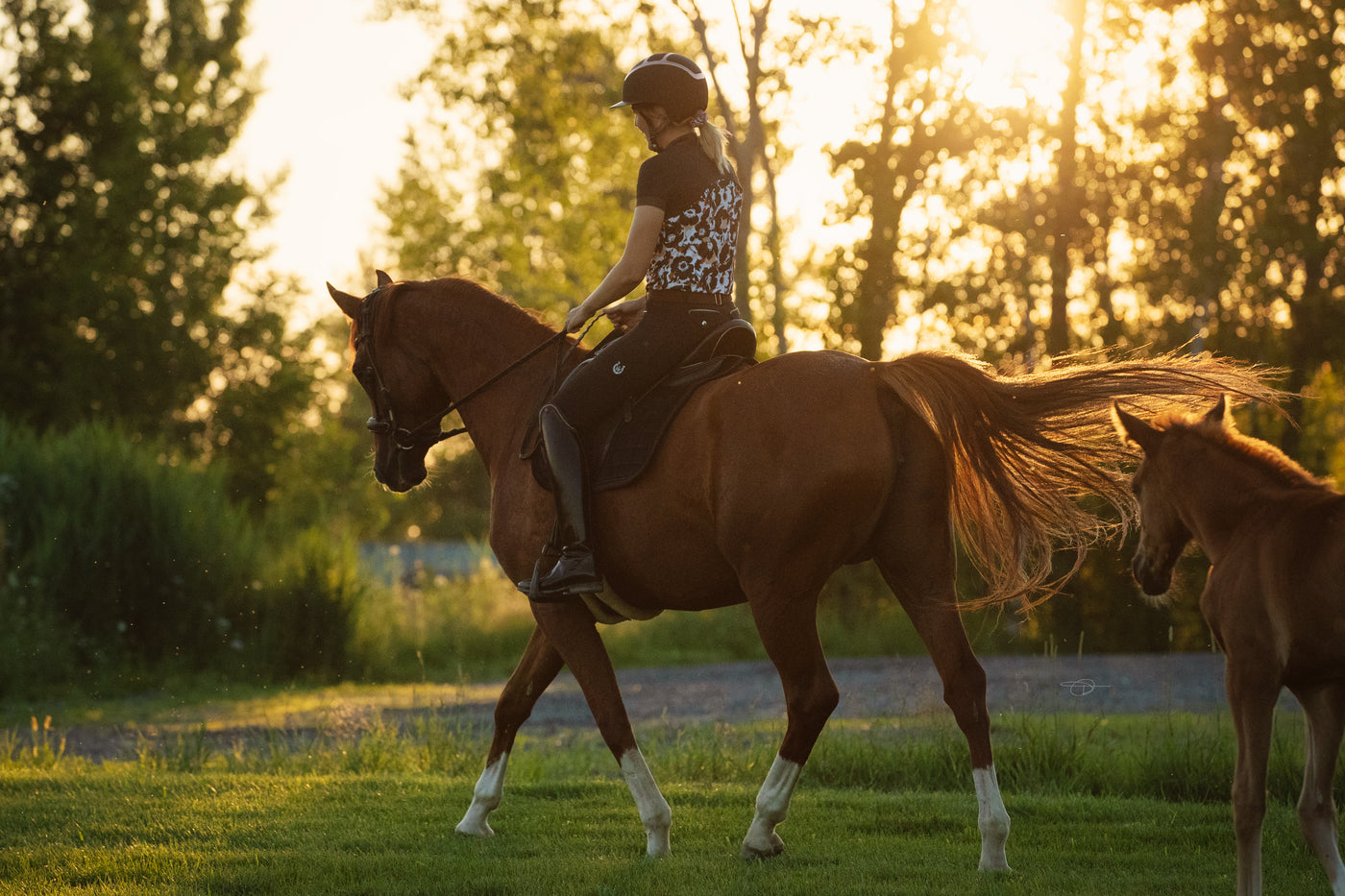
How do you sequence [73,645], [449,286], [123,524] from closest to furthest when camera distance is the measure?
[449,286]
[73,645]
[123,524]

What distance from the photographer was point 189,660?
1677 centimetres

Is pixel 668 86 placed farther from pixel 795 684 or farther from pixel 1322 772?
pixel 1322 772

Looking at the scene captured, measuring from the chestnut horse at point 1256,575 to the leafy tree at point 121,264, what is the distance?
984 inches

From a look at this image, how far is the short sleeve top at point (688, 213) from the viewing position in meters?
5.87

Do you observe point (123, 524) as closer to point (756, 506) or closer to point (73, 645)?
point (73, 645)

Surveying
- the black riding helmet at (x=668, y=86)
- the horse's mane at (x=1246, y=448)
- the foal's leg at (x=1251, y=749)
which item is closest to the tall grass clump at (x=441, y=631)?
the black riding helmet at (x=668, y=86)

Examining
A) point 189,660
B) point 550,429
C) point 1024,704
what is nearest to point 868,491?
point 550,429

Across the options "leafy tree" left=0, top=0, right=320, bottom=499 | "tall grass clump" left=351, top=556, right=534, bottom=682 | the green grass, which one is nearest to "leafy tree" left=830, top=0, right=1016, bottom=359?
"tall grass clump" left=351, top=556, right=534, bottom=682

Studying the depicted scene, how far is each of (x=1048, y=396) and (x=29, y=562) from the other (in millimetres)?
14512

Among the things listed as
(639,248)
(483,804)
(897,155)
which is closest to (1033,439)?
(639,248)

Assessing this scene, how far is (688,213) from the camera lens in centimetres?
592

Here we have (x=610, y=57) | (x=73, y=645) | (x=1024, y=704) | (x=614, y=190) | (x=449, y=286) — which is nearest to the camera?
(x=449, y=286)

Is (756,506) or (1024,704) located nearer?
(756,506)

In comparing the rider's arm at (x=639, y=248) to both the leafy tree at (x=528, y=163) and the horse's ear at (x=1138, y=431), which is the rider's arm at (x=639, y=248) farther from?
the leafy tree at (x=528, y=163)
